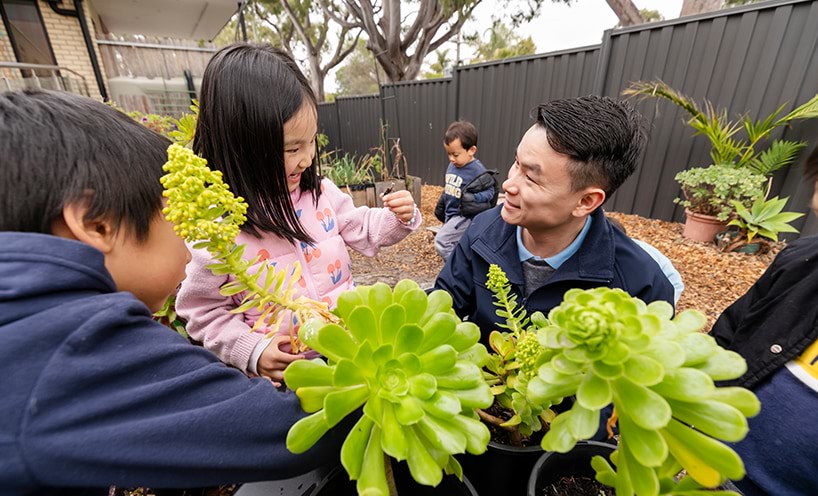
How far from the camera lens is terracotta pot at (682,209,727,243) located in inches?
150

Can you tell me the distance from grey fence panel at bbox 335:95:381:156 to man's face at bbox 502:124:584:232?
9466 millimetres

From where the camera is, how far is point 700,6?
6930 mm

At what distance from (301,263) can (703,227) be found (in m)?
4.47

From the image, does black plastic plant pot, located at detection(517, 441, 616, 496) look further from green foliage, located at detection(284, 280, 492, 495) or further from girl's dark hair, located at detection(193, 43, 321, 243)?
girl's dark hair, located at detection(193, 43, 321, 243)

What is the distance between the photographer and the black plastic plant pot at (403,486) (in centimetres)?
78

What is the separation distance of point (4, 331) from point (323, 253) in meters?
0.92

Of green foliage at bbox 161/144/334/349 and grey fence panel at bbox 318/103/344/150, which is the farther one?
grey fence panel at bbox 318/103/344/150

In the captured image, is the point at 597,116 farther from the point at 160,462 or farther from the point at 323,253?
the point at 160,462

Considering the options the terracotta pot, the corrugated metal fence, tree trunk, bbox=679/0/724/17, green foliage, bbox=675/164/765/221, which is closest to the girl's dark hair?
green foliage, bbox=675/164/765/221

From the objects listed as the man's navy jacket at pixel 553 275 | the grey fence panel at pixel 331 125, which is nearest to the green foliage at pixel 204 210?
the man's navy jacket at pixel 553 275

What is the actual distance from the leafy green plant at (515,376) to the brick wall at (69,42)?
1037 cm

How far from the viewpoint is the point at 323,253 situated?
136cm

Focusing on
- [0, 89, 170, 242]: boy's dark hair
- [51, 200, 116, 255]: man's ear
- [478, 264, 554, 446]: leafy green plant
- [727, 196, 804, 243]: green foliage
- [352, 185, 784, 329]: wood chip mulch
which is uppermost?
[0, 89, 170, 242]: boy's dark hair

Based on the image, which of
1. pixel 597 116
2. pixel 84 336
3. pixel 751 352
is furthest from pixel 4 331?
pixel 751 352
